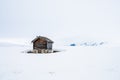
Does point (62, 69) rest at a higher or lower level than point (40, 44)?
lower

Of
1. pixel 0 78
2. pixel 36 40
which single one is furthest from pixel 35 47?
pixel 0 78

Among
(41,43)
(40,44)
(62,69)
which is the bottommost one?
(62,69)

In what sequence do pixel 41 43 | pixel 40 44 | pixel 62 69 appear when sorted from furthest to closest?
pixel 40 44 → pixel 41 43 → pixel 62 69

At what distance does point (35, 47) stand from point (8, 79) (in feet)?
114

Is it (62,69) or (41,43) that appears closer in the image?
(62,69)

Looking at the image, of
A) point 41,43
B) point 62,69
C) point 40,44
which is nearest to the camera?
point 62,69

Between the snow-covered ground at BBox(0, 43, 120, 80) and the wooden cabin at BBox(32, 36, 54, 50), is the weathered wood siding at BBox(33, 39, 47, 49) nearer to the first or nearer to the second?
the wooden cabin at BBox(32, 36, 54, 50)

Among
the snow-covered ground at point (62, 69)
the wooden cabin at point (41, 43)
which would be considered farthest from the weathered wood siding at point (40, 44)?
the snow-covered ground at point (62, 69)

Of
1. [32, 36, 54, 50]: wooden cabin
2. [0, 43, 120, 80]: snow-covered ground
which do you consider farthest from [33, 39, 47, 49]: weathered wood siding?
[0, 43, 120, 80]: snow-covered ground

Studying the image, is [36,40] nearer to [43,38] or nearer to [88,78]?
[43,38]

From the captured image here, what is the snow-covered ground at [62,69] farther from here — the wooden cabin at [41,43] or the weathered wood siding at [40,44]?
the weathered wood siding at [40,44]

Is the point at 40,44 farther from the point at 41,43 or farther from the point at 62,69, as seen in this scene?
the point at 62,69

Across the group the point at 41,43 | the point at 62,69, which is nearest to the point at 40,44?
the point at 41,43

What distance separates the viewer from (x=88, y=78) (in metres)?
9.66
